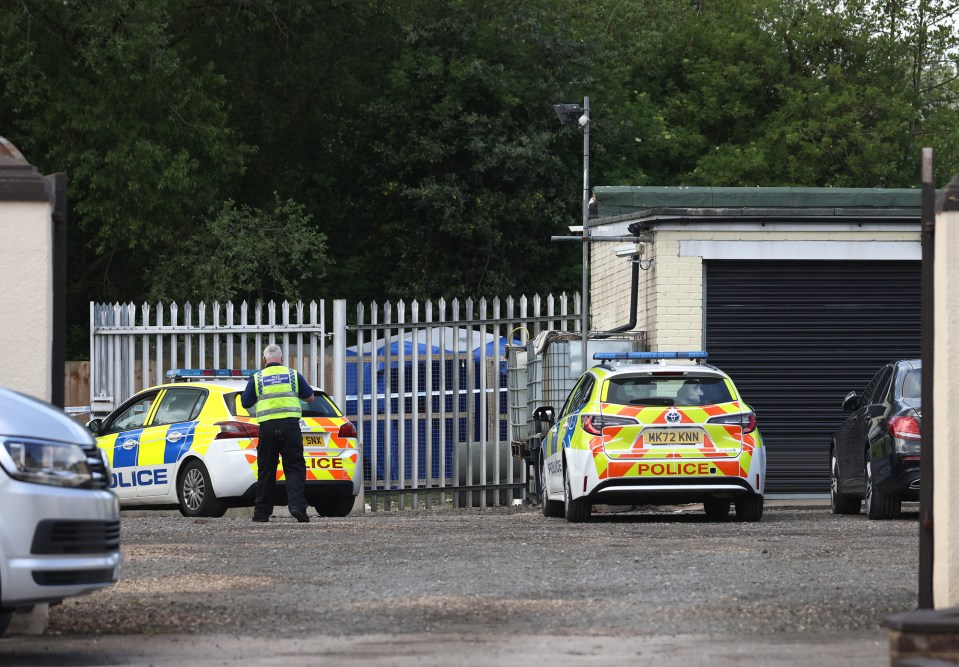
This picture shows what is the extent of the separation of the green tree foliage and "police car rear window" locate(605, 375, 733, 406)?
1920 centimetres

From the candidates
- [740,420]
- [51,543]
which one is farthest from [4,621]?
[740,420]

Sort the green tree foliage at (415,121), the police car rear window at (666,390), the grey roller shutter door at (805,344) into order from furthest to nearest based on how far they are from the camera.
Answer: the green tree foliage at (415,121) → the grey roller shutter door at (805,344) → the police car rear window at (666,390)

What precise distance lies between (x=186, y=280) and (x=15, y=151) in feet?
91.7

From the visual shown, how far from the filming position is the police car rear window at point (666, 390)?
1755cm

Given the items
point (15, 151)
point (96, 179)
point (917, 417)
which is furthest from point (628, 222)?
point (15, 151)

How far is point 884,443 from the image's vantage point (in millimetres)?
17641

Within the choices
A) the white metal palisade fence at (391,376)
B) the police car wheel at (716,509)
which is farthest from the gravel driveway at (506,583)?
the white metal palisade fence at (391,376)

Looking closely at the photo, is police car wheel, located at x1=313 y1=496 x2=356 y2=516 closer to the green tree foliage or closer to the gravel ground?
the gravel ground

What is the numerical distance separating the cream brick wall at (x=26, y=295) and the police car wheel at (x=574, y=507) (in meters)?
9.08

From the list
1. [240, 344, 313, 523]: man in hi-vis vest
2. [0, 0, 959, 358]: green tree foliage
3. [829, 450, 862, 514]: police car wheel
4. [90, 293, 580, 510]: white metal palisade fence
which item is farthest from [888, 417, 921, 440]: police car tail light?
[0, 0, 959, 358]: green tree foliage

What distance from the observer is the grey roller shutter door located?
77.2 feet

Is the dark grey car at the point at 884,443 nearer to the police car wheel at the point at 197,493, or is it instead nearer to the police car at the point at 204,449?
the police car at the point at 204,449

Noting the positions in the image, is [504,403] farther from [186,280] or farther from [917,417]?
[186,280]

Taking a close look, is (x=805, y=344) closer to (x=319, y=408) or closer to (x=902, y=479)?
(x=902, y=479)
